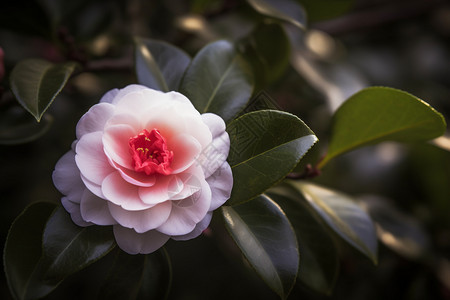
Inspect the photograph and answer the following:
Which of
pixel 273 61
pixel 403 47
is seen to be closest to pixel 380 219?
pixel 273 61

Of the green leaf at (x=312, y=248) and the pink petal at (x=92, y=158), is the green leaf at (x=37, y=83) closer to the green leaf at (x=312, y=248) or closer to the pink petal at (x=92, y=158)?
the pink petal at (x=92, y=158)

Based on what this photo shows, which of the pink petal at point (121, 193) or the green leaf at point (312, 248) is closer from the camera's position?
the pink petal at point (121, 193)

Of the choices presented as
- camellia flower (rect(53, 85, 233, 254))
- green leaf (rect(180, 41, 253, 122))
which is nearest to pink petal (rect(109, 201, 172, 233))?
camellia flower (rect(53, 85, 233, 254))

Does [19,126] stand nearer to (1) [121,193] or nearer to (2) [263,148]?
(1) [121,193]

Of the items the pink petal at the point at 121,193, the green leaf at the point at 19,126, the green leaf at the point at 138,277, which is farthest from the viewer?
the green leaf at the point at 19,126

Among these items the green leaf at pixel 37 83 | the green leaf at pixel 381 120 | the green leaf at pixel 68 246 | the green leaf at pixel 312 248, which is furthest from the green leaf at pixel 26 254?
the green leaf at pixel 381 120
